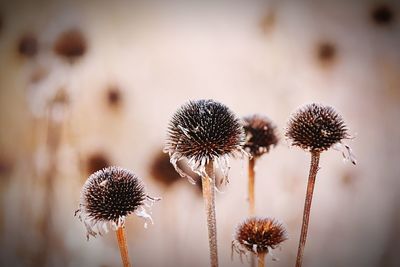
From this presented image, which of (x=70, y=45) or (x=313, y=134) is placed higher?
(x=70, y=45)

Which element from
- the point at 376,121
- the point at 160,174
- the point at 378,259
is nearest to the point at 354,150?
the point at 376,121

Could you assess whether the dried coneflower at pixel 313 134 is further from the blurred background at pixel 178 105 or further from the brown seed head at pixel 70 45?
the brown seed head at pixel 70 45

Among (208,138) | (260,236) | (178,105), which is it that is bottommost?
(260,236)

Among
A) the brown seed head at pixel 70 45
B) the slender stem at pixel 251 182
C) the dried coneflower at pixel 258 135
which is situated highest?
the brown seed head at pixel 70 45

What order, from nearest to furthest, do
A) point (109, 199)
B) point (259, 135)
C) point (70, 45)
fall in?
point (109, 199)
point (259, 135)
point (70, 45)

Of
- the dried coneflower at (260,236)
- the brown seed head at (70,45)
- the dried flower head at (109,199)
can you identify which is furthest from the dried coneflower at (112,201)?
the brown seed head at (70,45)

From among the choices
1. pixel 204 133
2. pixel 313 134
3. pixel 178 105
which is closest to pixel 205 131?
pixel 204 133

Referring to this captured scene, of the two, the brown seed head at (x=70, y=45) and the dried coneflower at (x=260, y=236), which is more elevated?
the brown seed head at (x=70, y=45)

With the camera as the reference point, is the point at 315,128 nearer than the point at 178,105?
Yes

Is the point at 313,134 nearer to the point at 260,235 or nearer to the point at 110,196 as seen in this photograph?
the point at 260,235
